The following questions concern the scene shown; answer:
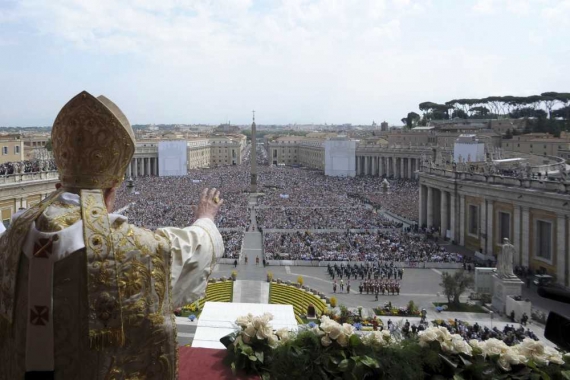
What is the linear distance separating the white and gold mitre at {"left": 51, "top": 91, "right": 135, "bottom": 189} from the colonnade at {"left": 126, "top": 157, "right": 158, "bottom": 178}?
86.6 metres

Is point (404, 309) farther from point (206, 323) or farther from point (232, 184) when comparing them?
point (232, 184)

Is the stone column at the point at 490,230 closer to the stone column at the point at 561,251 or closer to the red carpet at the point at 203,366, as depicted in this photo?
the stone column at the point at 561,251

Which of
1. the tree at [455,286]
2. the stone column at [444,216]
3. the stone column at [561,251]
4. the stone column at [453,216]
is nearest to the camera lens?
the tree at [455,286]

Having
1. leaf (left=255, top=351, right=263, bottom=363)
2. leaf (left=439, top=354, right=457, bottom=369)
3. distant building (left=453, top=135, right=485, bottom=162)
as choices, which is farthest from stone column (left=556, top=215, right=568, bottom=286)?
distant building (left=453, top=135, right=485, bottom=162)

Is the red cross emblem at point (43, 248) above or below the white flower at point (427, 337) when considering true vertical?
A: above

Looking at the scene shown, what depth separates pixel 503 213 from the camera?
27922 millimetres

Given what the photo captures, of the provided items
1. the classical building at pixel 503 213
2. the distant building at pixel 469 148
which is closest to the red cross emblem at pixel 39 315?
the classical building at pixel 503 213

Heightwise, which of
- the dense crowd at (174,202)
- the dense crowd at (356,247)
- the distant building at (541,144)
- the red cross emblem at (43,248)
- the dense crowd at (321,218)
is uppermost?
the distant building at (541,144)

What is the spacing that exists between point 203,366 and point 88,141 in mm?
3071

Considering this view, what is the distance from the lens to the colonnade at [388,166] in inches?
2970

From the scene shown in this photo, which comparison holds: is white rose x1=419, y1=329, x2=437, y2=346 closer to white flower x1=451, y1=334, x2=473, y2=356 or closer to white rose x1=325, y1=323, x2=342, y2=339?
white flower x1=451, y1=334, x2=473, y2=356

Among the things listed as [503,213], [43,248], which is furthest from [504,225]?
[43,248]

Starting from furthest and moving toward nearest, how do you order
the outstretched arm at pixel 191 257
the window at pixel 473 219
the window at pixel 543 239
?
the window at pixel 473 219 < the window at pixel 543 239 < the outstretched arm at pixel 191 257

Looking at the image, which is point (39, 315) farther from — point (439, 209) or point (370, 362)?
point (439, 209)
